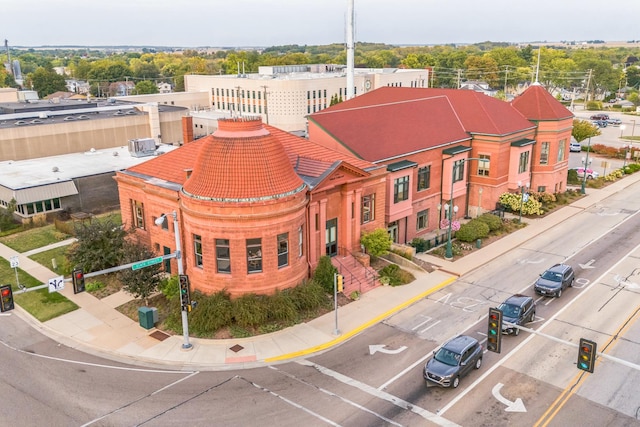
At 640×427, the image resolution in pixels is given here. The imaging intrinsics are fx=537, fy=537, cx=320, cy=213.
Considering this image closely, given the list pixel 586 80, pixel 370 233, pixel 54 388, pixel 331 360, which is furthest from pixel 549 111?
pixel 586 80

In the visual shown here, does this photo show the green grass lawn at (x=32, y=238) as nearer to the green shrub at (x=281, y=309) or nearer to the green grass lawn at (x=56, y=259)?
the green grass lawn at (x=56, y=259)

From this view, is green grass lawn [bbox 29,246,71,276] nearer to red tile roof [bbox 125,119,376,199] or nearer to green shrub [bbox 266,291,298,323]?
red tile roof [bbox 125,119,376,199]

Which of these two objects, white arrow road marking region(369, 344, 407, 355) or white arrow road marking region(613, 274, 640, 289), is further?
white arrow road marking region(613, 274, 640, 289)

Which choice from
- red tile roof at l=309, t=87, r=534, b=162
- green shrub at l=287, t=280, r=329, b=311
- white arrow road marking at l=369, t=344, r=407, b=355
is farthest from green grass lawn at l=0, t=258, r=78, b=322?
red tile roof at l=309, t=87, r=534, b=162

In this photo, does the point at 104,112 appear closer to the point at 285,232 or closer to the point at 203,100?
the point at 203,100

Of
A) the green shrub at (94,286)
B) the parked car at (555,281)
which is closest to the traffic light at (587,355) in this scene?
the parked car at (555,281)
